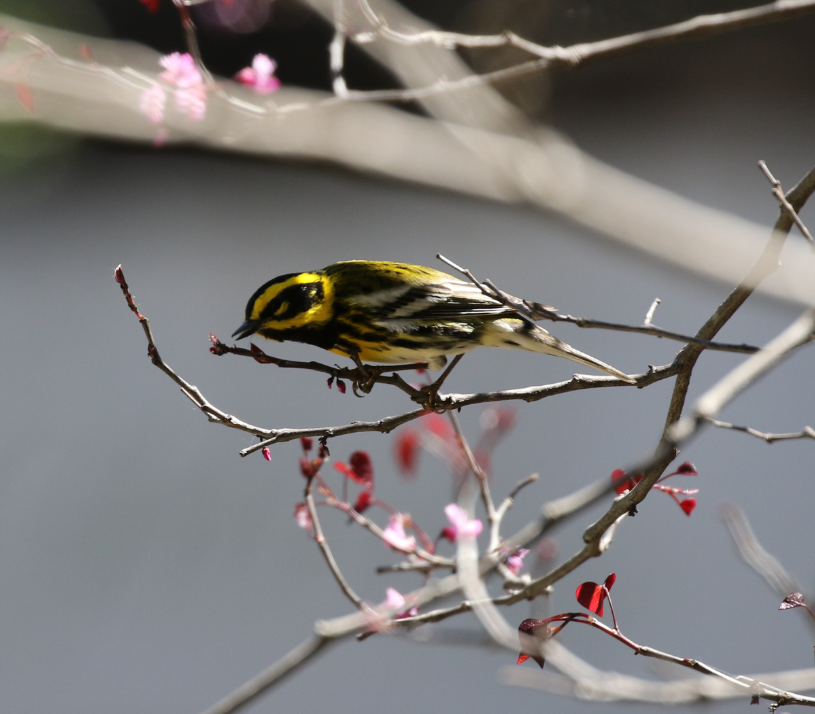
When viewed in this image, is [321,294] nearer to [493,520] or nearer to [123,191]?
[493,520]

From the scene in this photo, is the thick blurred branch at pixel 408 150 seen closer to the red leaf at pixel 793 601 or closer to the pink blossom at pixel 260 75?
the pink blossom at pixel 260 75

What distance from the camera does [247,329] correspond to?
1.67m

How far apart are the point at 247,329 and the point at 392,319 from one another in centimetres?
31

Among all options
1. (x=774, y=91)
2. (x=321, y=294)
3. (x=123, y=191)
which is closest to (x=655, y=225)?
(x=321, y=294)

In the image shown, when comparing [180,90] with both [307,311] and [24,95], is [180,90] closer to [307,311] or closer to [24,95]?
[24,95]

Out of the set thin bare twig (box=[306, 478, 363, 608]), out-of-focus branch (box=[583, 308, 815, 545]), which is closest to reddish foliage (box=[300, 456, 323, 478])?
thin bare twig (box=[306, 478, 363, 608])

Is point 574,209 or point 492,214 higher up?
point 492,214

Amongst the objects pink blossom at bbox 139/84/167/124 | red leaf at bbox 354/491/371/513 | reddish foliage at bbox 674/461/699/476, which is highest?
pink blossom at bbox 139/84/167/124

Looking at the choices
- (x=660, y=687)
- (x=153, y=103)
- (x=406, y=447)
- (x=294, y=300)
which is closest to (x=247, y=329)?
(x=294, y=300)

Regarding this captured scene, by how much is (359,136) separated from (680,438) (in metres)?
1.50

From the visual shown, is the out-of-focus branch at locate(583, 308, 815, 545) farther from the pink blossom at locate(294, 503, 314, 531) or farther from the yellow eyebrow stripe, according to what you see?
the yellow eyebrow stripe

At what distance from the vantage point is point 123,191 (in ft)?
13.3

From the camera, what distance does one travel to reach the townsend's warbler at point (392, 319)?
67.7 inches

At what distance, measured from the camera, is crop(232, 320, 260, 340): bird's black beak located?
1.64 m
